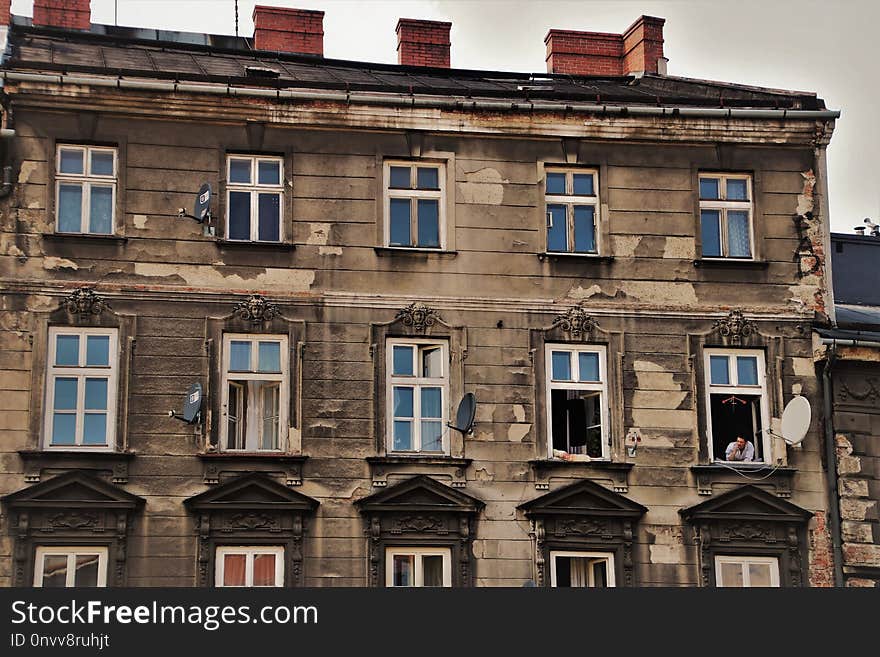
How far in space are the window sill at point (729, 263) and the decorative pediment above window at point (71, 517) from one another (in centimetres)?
926

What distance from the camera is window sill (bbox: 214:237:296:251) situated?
2453cm

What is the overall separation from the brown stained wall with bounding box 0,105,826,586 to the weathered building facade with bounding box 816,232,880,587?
365 millimetres

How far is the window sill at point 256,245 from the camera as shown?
24.5 m

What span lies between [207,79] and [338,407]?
5.35m

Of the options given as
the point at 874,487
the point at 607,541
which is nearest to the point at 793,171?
the point at 874,487

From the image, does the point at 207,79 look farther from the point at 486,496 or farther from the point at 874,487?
the point at 874,487

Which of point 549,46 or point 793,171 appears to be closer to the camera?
point 793,171

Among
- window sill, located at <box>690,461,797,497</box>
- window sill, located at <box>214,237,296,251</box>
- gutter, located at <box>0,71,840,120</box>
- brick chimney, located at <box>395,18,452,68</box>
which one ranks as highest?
brick chimney, located at <box>395,18,452,68</box>

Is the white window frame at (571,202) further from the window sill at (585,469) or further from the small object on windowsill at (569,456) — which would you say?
the window sill at (585,469)

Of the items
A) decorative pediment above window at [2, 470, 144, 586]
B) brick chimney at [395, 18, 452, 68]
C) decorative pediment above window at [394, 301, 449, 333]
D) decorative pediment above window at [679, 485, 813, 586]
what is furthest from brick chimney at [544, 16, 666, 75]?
decorative pediment above window at [2, 470, 144, 586]

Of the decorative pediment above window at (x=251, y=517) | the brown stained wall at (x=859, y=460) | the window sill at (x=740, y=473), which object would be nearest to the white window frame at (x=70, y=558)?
the decorative pediment above window at (x=251, y=517)

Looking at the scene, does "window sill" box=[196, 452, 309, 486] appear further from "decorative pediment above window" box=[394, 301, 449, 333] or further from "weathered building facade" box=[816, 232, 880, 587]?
"weathered building facade" box=[816, 232, 880, 587]

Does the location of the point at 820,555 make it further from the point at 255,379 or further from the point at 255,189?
the point at 255,189

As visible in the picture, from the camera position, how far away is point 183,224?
24.5 meters
